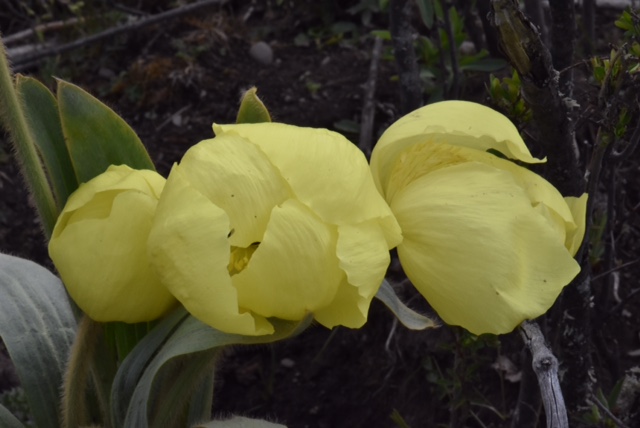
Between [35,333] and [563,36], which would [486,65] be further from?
[35,333]

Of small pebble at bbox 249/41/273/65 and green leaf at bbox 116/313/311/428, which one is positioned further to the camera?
small pebble at bbox 249/41/273/65

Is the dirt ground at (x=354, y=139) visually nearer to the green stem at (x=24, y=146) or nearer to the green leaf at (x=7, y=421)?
the green leaf at (x=7, y=421)

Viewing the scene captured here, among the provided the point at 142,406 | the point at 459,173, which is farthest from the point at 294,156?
the point at 142,406

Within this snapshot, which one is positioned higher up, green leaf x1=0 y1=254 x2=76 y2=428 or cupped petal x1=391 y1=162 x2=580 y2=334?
cupped petal x1=391 y1=162 x2=580 y2=334

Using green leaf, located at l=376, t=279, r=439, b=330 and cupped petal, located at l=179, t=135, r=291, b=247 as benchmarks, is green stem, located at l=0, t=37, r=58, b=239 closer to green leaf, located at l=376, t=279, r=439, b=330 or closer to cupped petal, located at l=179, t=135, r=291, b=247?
cupped petal, located at l=179, t=135, r=291, b=247

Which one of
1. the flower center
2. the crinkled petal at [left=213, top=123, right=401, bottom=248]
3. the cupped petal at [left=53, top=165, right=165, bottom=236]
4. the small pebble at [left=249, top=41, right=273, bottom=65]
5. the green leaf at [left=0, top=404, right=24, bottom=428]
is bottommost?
the small pebble at [left=249, top=41, right=273, bottom=65]

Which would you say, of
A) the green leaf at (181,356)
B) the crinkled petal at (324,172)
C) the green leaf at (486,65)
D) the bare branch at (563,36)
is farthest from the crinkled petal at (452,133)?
the green leaf at (486,65)

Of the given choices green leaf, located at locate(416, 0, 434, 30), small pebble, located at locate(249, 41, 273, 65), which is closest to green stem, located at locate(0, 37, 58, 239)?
green leaf, located at locate(416, 0, 434, 30)
